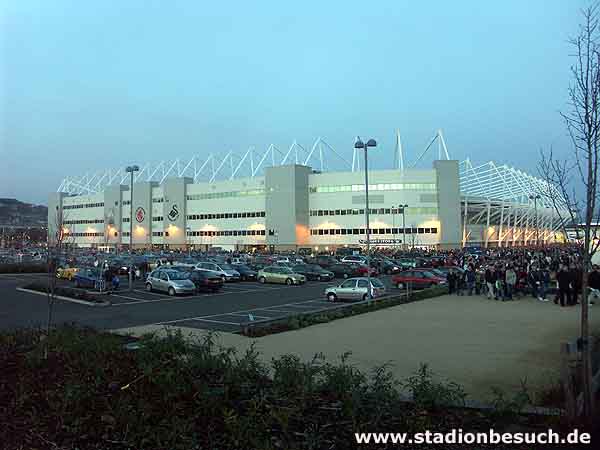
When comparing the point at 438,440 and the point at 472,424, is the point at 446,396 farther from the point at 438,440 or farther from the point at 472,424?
the point at 438,440

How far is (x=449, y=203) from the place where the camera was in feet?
284

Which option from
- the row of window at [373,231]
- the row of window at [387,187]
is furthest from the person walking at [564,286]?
the row of window at [387,187]

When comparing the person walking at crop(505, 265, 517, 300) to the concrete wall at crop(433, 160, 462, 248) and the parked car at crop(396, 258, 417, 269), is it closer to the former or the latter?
the parked car at crop(396, 258, 417, 269)

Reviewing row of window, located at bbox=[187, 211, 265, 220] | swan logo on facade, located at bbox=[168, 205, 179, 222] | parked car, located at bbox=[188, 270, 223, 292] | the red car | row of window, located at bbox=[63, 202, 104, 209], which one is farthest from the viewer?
row of window, located at bbox=[63, 202, 104, 209]

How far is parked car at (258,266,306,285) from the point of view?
116 feet

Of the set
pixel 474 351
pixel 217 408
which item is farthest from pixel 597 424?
pixel 474 351

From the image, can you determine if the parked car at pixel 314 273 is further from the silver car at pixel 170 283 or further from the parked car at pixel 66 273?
the parked car at pixel 66 273

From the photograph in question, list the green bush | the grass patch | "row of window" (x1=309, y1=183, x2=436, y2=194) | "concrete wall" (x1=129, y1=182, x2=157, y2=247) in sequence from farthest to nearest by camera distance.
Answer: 1. "concrete wall" (x1=129, y1=182, x2=157, y2=247)
2. "row of window" (x1=309, y1=183, x2=436, y2=194)
3. the green bush
4. the grass patch

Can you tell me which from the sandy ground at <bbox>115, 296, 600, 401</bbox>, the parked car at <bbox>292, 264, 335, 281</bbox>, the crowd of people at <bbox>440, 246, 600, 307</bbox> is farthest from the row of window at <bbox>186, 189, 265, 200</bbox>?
the sandy ground at <bbox>115, 296, 600, 401</bbox>

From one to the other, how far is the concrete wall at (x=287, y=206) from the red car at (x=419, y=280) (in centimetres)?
6226

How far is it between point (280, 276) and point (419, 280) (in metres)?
10.6

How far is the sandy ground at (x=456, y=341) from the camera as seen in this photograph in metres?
8.87

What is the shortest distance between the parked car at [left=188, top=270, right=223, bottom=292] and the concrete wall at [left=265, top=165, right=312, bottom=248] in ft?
211

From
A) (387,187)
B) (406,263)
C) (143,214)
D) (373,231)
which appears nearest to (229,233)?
(143,214)
